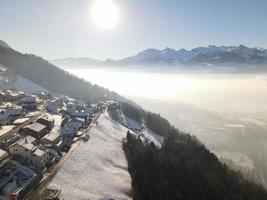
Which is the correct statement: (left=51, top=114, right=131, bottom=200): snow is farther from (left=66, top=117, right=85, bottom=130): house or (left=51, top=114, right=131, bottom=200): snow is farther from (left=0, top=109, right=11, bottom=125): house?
(left=0, top=109, right=11, bottom=125): house

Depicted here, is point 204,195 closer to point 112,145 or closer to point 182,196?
point 182,196

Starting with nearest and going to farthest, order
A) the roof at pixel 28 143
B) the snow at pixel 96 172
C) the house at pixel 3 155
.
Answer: the house at pixel 3 155, the snow at pixel 96 172, the roof at pixel 28 143

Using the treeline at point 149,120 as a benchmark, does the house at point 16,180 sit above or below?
below

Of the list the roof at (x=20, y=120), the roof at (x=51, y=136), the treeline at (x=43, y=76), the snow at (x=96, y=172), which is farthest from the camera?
the treeline at (x=43, y=76)

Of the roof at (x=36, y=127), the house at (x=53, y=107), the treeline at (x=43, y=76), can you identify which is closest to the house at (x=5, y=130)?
the roof at (x=36, y=127)

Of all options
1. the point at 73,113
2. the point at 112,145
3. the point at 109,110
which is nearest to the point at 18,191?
the point at 112,145

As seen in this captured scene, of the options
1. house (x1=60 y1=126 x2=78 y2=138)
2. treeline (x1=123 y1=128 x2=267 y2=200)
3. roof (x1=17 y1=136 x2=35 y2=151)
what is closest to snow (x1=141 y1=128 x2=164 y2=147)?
treeline (x1=123 y1=128 x2=267 y2=200)

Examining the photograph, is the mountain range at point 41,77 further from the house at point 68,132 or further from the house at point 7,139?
the house at point 7,139
